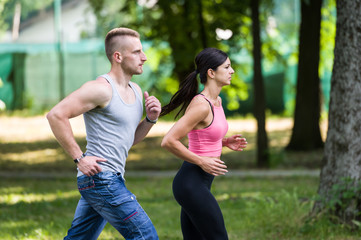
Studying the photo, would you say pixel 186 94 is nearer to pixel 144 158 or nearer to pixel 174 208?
pixel 174 208

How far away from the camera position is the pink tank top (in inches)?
173

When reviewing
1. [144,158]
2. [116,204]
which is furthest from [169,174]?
[116,204]

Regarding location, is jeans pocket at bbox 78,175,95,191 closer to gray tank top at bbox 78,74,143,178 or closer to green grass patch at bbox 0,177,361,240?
gray tank top at bbox 78,74,143,178

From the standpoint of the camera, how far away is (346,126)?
666 centimetres

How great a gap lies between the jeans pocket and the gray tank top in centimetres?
4

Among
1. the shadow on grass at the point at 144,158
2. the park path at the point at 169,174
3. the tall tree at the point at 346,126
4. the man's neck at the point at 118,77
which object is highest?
the man's neck at the point at 118,77

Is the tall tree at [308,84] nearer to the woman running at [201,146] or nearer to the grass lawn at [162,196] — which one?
the grass lawn at [162,196]

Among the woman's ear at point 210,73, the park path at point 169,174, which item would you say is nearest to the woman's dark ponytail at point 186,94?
the woman's ear at point 210,73

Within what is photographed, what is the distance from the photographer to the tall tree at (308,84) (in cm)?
1505

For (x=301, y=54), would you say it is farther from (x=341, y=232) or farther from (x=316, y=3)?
(x=341, y=232)

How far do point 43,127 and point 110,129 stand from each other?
19.9 m

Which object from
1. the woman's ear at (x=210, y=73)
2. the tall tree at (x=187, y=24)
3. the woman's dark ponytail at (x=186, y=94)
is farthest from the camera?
the tall tree at (x=187, y=24)

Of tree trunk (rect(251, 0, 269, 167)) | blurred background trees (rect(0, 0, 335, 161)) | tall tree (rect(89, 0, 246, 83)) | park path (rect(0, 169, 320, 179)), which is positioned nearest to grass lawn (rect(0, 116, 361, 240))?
park path (rect(0, 169, 320, 179))

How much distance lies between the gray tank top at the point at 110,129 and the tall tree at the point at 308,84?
38.3ft
